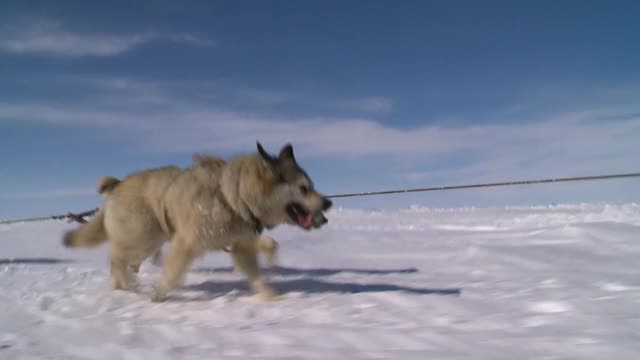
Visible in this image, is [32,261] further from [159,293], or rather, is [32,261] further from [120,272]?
[159,293]

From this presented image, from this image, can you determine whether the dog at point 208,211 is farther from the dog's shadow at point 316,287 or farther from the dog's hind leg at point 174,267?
the dog's shadow at point 316,287

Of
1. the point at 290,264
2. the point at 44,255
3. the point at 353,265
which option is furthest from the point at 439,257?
the point at 44,255

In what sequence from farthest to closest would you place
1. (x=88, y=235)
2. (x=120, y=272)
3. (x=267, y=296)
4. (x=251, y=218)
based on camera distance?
(x=88, y=235) → (x=120, y=272) → (x=251, y=218) → (x=267, y=296)

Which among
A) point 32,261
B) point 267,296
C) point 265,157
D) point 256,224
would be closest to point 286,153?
point 265,157

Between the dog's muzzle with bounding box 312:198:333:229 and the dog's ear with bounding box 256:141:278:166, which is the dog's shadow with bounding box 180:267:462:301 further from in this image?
the dog's ear with bounding box 256:141:278:166

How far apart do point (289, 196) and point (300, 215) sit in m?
0.23

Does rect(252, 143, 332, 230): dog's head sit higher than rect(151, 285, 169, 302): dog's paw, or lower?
higher

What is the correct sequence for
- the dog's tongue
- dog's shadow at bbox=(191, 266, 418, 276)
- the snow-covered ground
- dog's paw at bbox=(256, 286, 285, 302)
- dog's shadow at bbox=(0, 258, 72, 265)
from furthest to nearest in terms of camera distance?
dog's shadow at bbox=(0, 258, 72, 265) < dog's shadow at bbox=(191, 266, 418, 276) < the dog's tongue < dog's paw at bbox=(256, 286, 285, 302) < the snow-covered ground

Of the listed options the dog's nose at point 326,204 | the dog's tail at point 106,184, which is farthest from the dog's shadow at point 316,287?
the dog's tail at point 106,184

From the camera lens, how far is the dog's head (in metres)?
4.87

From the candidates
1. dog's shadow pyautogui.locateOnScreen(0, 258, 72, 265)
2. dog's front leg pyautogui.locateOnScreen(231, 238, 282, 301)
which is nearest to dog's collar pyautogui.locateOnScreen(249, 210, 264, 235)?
dog's front leg pyautogui.locateOnScreen(231, 238, 282, 301)

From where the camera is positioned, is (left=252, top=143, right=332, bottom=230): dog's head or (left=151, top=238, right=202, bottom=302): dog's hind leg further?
(left=252, top=143, right=332, bottom=230): dog's head

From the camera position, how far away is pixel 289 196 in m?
→ 4.93

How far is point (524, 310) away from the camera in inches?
138
